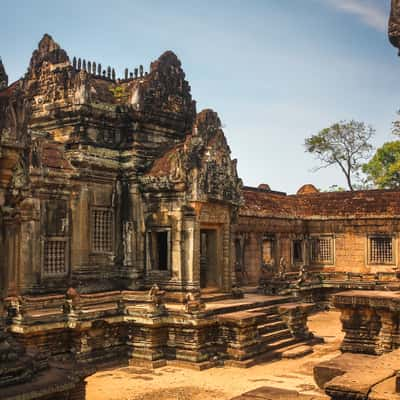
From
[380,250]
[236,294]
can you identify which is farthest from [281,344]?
[380,250]

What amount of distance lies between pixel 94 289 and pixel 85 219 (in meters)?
1.90

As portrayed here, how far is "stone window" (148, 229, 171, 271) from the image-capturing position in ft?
52.4

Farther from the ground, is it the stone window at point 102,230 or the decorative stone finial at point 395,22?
the decorative stone finial at point 395,22

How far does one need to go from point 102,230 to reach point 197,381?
5.62 metres

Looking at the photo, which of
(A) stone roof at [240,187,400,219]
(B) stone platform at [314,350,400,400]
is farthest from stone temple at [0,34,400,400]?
(A) stone roof at [240,187,400,219]

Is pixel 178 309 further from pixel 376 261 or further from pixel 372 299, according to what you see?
pixel 376 261

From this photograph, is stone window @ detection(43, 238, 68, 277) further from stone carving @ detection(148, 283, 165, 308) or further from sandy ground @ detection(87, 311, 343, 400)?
→ sandy ground @ detection(87, 311, 343, 400)

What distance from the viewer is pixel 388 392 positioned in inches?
228

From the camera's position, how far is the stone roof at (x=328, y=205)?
2502 cm

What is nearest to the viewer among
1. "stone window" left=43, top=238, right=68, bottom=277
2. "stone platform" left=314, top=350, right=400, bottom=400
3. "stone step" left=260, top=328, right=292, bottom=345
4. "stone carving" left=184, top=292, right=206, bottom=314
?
"stone platform" left=314, top=350, right=400, bottom=400

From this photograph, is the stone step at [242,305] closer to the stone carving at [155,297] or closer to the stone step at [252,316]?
the stone step at [252,316]

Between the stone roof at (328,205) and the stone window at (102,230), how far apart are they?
29.0 ft

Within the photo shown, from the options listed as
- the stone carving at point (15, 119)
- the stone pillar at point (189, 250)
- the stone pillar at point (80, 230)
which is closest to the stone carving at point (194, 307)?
the stone pillar at point (189, 250)

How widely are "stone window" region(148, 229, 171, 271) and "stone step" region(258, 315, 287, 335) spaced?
3.01 meters
